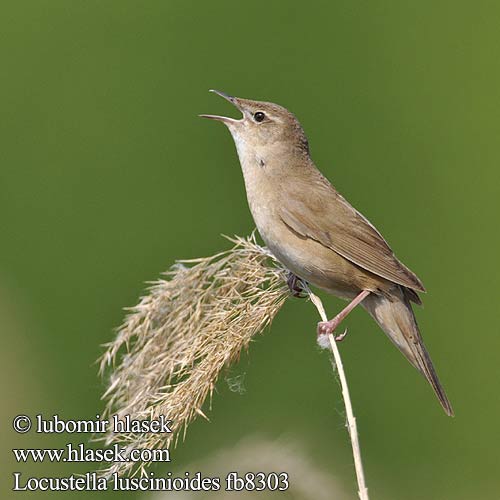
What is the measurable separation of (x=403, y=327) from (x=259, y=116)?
1.03 metres

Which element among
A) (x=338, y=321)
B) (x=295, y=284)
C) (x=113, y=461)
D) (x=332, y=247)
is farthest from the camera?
(x=295, y=284)

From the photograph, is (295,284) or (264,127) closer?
(295,284)

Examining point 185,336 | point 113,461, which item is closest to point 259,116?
point 185,336

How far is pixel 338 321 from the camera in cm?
304

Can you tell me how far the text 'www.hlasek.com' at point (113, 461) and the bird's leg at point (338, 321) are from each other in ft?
1.98

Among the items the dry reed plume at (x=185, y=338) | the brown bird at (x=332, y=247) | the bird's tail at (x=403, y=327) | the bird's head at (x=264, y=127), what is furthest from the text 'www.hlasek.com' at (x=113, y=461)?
the bird's head at (x=264, y=127)

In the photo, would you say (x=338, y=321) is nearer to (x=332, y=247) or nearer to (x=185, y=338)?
(x=332, y=247)

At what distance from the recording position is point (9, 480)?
2.76 meters

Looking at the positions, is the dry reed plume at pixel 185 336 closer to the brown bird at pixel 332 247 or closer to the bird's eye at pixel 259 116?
the brown bird at pixel 332 247

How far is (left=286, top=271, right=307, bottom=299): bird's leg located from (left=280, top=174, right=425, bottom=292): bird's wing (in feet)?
0.65

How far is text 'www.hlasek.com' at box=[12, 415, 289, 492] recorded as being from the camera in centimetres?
220

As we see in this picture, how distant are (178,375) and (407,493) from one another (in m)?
1.08

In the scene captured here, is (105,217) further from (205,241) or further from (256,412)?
(256,412)

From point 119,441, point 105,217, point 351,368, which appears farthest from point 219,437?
point 105,217
